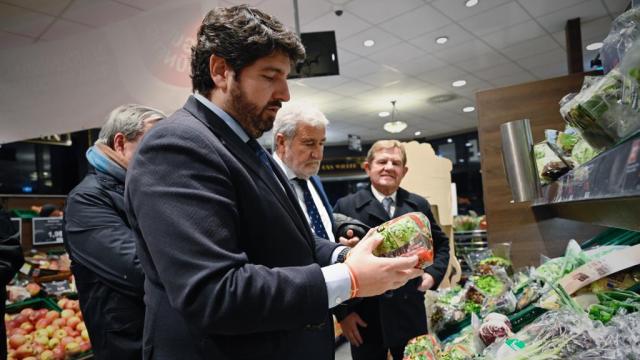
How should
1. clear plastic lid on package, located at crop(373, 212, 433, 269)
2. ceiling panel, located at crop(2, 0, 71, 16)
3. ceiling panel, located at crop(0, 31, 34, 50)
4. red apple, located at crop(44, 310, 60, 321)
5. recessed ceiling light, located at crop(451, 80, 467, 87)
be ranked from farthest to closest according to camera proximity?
recessed ceiling light, located at crop(451, 80, 467, 87)
ceiling panel, located at crop(0, 31, 34, 50)
ceiling panel, located at crop(2, 0, 71, 16)
red apple, located at crop(44, 310, 60, 321)
clear plastic lid on package, located at crop(373, 212, 433, 269)

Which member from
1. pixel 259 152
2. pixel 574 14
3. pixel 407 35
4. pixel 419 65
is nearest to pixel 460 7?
pixel 407 35

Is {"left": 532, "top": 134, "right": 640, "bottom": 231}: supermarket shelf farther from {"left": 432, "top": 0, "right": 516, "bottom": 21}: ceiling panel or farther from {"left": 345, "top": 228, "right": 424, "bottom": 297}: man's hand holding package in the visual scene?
{"left": 432, "top": 0, "right": 516, "bottom": 21}: ceiling panel

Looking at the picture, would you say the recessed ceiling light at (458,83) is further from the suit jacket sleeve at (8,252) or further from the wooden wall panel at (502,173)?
the suit jacket sleeve at (8,252)

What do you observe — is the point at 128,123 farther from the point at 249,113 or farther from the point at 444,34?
the point at 444,34

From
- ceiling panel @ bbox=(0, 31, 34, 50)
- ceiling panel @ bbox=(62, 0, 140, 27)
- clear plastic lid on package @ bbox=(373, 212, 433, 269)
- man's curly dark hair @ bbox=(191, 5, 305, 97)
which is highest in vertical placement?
ceiling panel @ bbox=(62, 0, 140, 27)

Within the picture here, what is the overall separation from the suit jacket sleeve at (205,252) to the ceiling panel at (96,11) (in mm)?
3809

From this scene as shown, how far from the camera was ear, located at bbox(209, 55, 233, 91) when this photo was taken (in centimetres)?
92

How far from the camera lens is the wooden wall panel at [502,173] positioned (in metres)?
2.24

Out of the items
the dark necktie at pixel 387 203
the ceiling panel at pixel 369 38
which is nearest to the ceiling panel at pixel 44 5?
the ceiling panel at pixel 369 38

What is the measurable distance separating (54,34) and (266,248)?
476cm

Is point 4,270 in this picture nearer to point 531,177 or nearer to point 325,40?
point 531,177

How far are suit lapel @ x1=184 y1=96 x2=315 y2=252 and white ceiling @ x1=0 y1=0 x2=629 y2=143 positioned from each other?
2.28 m

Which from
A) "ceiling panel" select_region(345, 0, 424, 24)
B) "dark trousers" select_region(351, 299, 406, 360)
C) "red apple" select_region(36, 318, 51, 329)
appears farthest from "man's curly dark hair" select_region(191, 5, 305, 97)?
"ceiling panel" select_region(345, 0, 424, 24)

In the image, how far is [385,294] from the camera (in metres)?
1.90
